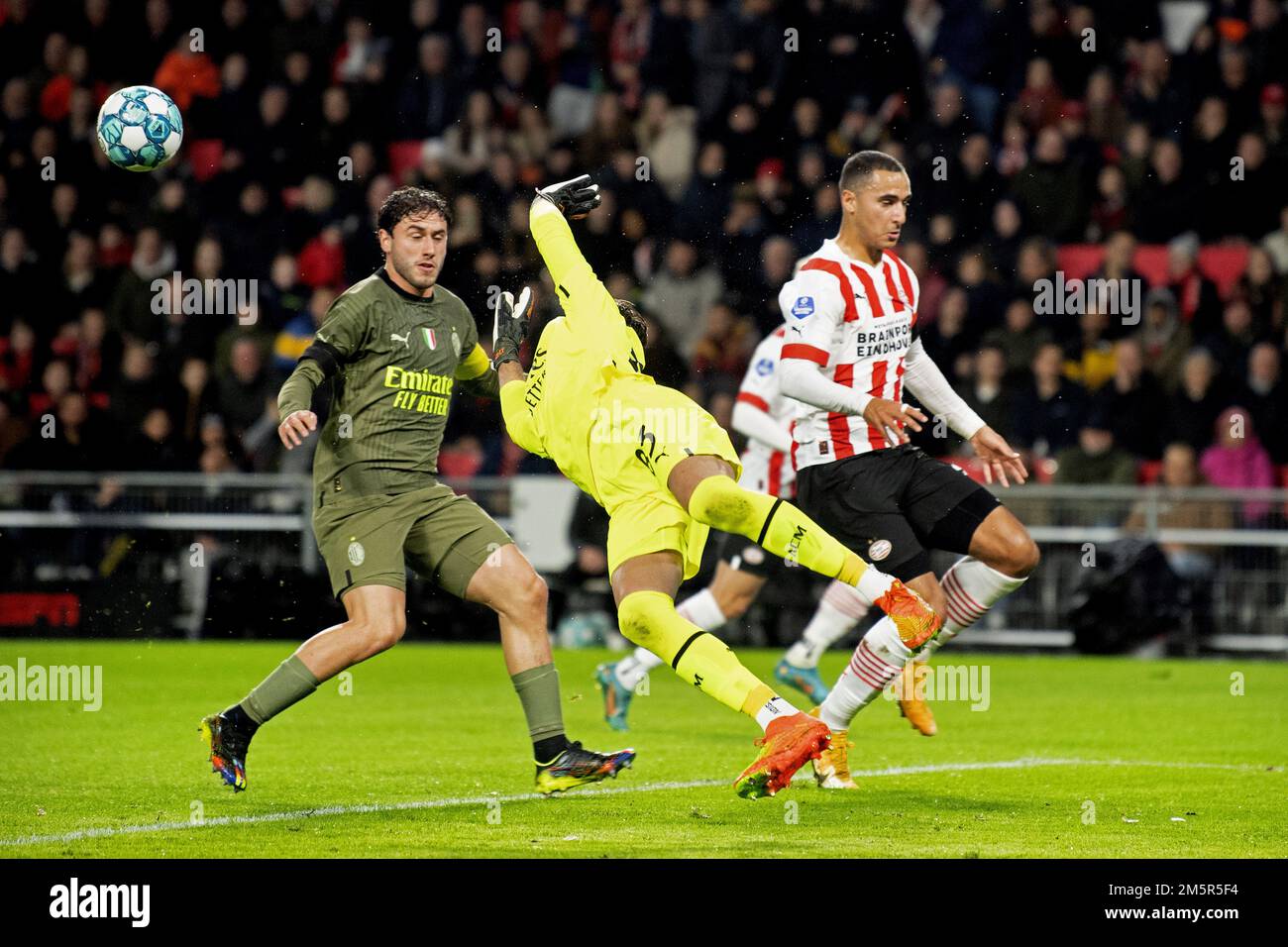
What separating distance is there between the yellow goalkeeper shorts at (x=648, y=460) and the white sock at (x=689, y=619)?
2626 millimetres

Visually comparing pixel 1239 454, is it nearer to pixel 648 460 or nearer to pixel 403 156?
pixel 403 156

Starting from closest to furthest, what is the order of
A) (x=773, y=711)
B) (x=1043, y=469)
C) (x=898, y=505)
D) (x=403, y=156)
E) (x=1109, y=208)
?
(x=773, y=711), (x=898, y=505), (x=1043, y=469), (x=1109, y=208), (x=403, y=156)

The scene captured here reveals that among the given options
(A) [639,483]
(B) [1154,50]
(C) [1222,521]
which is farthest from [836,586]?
(B) [1154,50]

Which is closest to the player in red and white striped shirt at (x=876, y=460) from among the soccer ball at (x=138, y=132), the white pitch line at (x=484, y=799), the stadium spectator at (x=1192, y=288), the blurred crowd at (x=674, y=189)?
the white pitch line at (x=484, y=799)

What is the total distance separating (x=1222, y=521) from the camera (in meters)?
13.4

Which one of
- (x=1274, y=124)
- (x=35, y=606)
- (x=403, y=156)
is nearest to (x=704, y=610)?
(x=35, y=606)

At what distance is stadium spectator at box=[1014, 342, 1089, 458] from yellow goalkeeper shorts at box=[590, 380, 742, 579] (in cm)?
707

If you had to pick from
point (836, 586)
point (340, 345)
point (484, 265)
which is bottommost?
point (836, 586)

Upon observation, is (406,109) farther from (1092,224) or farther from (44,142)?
(1092,224)

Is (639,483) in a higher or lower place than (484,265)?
lower

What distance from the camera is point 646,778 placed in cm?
775

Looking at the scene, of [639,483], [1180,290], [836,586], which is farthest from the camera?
[1180,290]

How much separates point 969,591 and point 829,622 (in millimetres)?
2386
